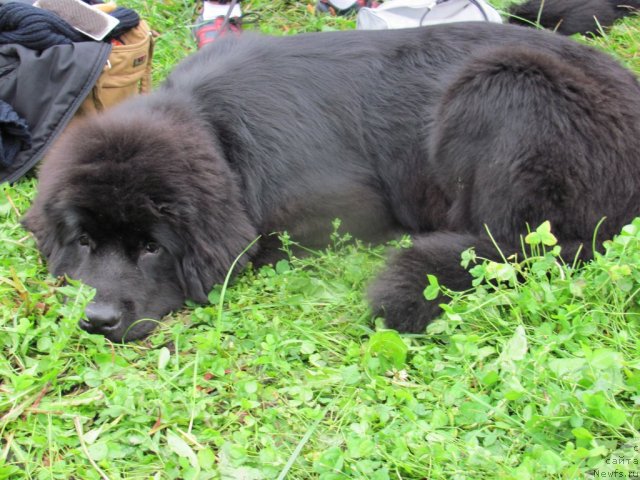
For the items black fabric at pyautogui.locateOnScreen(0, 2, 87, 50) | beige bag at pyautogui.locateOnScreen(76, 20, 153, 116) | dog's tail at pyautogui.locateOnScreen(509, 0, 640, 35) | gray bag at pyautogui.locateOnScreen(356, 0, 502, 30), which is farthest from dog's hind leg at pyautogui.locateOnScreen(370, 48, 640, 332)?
black fabric at pyautogui.locateOnScreen(0, 2, 87, 50)

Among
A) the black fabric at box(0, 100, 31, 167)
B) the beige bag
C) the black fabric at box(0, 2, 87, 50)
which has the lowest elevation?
the black fabric at box(0, 100, 31, 167)

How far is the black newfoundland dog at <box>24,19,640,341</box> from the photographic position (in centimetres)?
270

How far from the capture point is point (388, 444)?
2.03 meters

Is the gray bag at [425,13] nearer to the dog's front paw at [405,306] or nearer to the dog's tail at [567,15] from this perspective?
the dog's tail at [567,15]

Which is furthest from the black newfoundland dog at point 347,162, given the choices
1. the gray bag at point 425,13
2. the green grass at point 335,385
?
the gray bag at point 425,13

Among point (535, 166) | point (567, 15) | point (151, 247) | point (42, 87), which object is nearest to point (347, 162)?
point (535, 166)

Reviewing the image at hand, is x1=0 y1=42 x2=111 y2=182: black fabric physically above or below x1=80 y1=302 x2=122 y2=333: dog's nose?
above

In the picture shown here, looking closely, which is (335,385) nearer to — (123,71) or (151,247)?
(151,247)

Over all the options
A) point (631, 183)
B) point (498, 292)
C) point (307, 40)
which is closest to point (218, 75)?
point (307, 40)

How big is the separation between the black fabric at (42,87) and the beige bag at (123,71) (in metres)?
0.14

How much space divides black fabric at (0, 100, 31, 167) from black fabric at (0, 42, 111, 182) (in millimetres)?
31

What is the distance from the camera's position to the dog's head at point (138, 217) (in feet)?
8.71

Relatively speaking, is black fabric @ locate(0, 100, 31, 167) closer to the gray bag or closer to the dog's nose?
the dog's nose

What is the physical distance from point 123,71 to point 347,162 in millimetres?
1440
